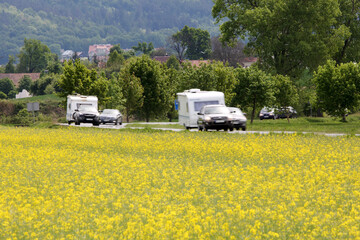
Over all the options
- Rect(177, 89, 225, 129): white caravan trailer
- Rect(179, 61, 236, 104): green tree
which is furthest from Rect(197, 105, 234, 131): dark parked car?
Rect(179, 61, 236, 104): green tree

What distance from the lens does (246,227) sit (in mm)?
8281

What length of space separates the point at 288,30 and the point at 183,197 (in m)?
48.2

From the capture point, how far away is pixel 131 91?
59969 millimetres

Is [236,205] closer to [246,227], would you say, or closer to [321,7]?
[246,227]

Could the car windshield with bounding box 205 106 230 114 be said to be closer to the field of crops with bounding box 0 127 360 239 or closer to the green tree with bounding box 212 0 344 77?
the field of crops with bounding box 0 127 360 239

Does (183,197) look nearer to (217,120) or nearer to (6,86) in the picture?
(217,120)

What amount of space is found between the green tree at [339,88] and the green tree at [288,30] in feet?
34.9

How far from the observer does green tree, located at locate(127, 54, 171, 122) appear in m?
63.5

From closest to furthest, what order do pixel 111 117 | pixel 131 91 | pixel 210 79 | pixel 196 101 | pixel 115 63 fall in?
pixel 196 101, pixel 111 117, pixel 210 79, pixel 131 91, pixel 115 63

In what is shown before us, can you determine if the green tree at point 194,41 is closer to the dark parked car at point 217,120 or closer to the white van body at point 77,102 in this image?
the white van body at point 77,102

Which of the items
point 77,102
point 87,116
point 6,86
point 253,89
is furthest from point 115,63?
point 253,89

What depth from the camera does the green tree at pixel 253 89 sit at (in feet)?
155

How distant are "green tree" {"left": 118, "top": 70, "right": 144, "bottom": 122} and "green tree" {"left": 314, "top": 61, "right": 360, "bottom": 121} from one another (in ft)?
75.6

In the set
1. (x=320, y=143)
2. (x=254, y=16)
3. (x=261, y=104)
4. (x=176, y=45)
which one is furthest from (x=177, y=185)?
(x=176, y=45)
